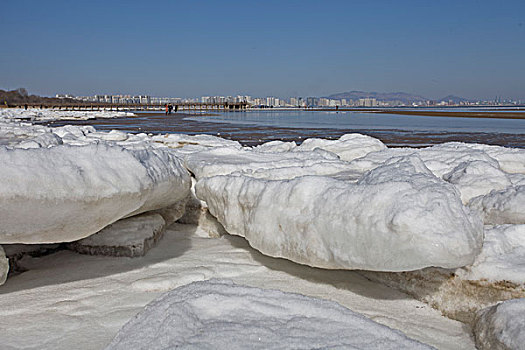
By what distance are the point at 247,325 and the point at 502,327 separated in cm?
122

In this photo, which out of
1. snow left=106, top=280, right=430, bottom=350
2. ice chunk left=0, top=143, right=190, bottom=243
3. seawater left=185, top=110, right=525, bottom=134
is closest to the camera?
snow left=106, top=280, right=430, bottom=350

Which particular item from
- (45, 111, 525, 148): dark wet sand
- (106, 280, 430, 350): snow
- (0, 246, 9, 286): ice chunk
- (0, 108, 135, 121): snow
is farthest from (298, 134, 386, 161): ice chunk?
(0, 108, 135, 121): snow

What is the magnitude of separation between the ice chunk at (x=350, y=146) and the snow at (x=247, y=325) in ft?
14.6

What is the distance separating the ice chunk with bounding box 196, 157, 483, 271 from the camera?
2.33 meters

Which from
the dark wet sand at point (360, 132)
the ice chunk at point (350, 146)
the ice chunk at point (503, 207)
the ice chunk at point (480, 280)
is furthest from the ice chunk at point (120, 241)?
the dark wet sand at point (360, 132)

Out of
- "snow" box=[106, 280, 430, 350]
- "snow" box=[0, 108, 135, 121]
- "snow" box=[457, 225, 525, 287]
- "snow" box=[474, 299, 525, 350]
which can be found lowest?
"snow" box=[474, 299, 525, 350]

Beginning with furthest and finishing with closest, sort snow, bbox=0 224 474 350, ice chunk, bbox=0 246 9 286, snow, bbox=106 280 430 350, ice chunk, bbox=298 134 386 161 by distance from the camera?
ice chunk, bbox=298 134 386 161 → ice chunk, bbox=0 246 9 286 → snow, bbox=0 224 474 350 → snow, bbox=106 280 430 350

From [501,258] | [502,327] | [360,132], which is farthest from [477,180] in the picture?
[360,132]

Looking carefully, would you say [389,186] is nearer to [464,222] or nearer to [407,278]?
[464,222]

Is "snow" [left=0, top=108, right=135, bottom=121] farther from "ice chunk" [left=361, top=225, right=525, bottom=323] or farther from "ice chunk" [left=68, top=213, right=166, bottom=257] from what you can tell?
"ice chunk" [left=361, top=225, right=525, bottom=323]

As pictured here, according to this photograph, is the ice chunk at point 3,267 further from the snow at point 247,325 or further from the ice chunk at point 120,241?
the snow at point 247,325

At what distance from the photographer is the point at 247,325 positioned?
1880 mm

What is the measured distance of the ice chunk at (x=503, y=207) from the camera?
307 cm

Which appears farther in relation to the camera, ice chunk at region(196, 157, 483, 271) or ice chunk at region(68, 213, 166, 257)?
ice chunk at region(68, 213, 166, 257)
